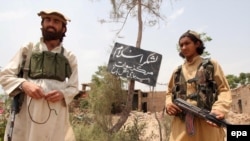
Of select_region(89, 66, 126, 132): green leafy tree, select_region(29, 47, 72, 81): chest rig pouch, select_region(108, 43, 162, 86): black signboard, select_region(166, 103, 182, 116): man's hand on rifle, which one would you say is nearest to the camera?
select_region(29, 47, 72, 81): chest rig pouch

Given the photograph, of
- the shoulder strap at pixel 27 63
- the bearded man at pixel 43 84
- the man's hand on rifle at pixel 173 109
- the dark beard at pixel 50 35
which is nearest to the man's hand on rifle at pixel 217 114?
the man's hand on rifle at pixel 173 109

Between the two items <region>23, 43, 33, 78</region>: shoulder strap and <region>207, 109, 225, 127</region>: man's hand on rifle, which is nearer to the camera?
<region>207, 109, 225, 127</region>: man's hand on rifle

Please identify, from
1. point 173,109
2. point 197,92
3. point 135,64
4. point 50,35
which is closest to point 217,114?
point 197,92

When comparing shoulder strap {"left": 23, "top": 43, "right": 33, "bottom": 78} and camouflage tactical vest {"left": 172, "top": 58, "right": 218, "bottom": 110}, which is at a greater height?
shoulder strap {"left": 23, "top": 43, "right": 33, "bottom": 78}

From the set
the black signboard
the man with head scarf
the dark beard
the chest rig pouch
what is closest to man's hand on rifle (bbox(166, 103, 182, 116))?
the man with head scarf

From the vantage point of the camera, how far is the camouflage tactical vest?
8.82 ft

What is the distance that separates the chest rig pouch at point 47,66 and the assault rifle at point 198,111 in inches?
41.6

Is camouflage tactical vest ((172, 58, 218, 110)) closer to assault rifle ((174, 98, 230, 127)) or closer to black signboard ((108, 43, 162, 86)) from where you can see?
assault rifle ((174, 98, 230, 127))

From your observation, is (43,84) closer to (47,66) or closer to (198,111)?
(47,66)

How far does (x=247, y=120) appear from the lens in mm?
13383

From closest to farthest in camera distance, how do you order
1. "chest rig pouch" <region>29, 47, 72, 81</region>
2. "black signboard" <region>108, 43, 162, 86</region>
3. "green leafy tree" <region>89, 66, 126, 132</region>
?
"chest rig pouch" <region>29, 47, 72, 81</region> < "black signboard" <region>108, 43, 162, 86</region> < "green leafy tree" <region>89, 66, 126, 132</region>

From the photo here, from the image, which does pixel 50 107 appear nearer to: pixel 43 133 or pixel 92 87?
pixel 43 133

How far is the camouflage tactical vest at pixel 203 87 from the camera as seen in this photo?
8.82 feet

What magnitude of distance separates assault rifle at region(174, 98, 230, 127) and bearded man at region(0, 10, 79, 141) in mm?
946
